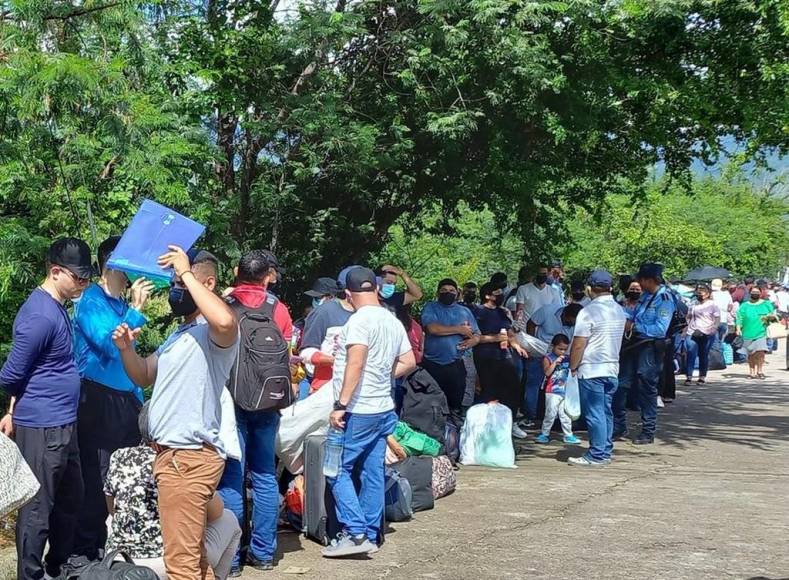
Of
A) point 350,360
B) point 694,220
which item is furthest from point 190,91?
point 694,220

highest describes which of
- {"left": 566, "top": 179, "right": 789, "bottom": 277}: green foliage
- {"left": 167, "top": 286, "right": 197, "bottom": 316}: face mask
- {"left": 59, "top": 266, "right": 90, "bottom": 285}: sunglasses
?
{"left": 566, "top": 179, "right": 789, "bottom": 277}: green foliage

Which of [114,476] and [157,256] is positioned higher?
[157,256]

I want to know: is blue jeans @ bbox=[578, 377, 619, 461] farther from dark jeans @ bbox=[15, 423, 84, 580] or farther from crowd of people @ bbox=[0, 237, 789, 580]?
dark jeans @ bbox=[15, 423, 84, 580]

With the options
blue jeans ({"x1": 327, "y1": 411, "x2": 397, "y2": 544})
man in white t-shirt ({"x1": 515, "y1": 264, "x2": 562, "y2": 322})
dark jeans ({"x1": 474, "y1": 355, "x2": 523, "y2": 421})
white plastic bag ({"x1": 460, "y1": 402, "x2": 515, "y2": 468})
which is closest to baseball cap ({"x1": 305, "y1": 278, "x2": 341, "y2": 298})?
white plastic bag ({"x1": 460, "y1": 402, "x2": 515, "y2": 468})

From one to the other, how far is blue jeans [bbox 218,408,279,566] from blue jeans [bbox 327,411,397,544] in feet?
1.53

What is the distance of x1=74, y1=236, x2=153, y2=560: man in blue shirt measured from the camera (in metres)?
5.64

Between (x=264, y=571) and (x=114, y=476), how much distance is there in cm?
158

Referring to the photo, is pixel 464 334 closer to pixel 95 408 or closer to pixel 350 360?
pixel 350 360

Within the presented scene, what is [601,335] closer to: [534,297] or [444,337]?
[444,337]

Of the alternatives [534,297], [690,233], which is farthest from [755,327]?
[690,233]

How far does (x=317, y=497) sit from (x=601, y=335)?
403cm

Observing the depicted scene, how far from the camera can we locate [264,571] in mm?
6293

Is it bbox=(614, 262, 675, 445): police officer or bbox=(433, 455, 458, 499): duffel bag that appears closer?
bbox=(433, 455, 458, 499): duffel bag

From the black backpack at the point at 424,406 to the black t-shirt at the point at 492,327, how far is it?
2.10 meters
